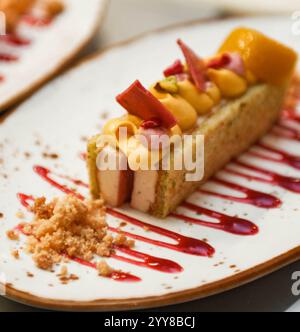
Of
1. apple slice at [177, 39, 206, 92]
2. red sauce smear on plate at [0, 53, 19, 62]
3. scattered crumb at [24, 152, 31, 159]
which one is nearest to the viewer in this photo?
apple slice at [177, 39, 206, 92]

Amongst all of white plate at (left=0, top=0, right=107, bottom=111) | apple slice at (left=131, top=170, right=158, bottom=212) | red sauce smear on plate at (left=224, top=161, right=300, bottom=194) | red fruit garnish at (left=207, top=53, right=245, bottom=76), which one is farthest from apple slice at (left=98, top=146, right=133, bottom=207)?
white plate at (left=0, top=0, right=107, bottom=111)

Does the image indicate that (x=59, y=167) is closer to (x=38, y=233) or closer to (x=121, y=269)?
(x=38, y=233)

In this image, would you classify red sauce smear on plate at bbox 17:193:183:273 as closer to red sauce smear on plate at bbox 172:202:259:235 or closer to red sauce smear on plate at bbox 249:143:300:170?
red sauce smear on plate at bbox 172:202:259:235

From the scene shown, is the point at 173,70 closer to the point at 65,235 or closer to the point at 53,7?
the point at 65,235

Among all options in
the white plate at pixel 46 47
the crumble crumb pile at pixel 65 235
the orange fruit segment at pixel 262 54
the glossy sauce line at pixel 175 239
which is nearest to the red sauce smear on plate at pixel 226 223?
the glossy sauce line at pixel 175 239

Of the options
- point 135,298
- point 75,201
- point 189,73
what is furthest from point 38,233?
point 189,73

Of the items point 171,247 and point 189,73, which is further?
point 189,73
